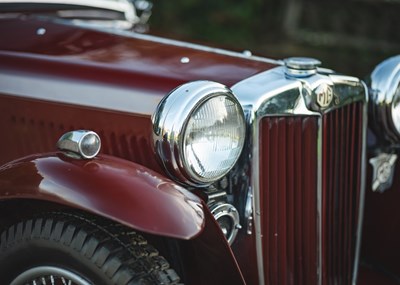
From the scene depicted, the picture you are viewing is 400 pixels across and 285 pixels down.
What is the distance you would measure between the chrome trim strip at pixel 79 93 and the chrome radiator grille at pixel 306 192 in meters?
0.42

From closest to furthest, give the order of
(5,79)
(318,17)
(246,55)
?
(5,79) → (246,55) → (318,17)

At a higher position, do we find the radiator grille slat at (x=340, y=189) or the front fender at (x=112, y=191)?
the front fender at (x=112, y=191)

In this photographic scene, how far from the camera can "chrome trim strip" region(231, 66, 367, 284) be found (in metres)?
2.00

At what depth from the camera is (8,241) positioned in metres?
1.86

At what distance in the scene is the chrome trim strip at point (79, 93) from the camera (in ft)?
7.03

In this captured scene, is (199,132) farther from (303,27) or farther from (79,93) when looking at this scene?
(303,27)

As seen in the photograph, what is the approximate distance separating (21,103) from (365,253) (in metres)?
1.50

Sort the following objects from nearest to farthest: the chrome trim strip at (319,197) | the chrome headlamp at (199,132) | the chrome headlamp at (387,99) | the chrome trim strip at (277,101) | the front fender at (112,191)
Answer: the front fender at (112,191) → the chrome headlamp at (199,132) → the chrome trim strip at (277,101) → the chrome trim strip at (319,197) → the chrome headlamp at (387,99)

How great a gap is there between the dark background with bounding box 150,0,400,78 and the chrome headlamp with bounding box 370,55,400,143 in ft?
16.6

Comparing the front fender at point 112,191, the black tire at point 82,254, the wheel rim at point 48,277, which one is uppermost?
the front fender at point 112,191

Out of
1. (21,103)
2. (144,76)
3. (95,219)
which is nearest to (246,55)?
(144,76)

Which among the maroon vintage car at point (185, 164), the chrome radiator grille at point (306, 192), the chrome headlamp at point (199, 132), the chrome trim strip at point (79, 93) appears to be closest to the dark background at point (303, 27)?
the maroon vintage car at point (185, 164)

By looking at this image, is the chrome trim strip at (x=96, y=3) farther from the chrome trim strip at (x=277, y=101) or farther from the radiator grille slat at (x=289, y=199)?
the radiator grille slat at (x=289, y=199)

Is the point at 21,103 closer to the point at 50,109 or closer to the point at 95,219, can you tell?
the point at 50,109
